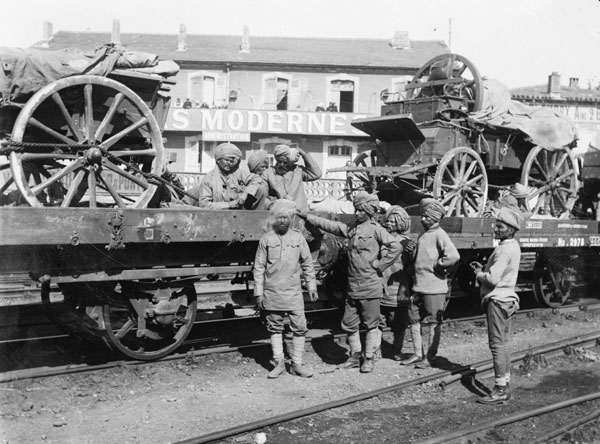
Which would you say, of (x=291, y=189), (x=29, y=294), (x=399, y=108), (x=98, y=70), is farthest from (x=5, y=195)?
(x=399, y=108)

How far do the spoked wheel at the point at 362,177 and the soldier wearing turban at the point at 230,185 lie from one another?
4209 mm

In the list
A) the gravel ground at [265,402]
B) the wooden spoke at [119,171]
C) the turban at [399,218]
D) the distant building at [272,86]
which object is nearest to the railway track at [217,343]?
the gravel ground at [265,402]

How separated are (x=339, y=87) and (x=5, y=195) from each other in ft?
82.6

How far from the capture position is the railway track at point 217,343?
19.8 feet

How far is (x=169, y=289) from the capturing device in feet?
21.2

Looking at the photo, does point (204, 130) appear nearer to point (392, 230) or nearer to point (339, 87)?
point (339, 87)

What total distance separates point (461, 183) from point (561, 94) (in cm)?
2869

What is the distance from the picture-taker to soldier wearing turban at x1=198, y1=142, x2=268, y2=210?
6750 millimetres

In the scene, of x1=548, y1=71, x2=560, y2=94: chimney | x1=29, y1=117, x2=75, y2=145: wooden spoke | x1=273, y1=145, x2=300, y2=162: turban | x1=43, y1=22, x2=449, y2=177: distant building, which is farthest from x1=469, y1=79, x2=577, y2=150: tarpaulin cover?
x1=548, y1=71, x2=560, y2=94: chimney

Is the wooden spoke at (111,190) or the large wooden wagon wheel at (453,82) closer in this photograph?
the wooden spoke at (111,190)

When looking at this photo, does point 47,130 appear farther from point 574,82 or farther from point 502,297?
point 574,82

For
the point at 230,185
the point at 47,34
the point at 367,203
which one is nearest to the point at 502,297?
the point at 367,203

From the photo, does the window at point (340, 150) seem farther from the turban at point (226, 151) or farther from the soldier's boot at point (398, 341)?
the turban at point (226, 151)

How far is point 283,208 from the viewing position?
Result: 6.27 meters
